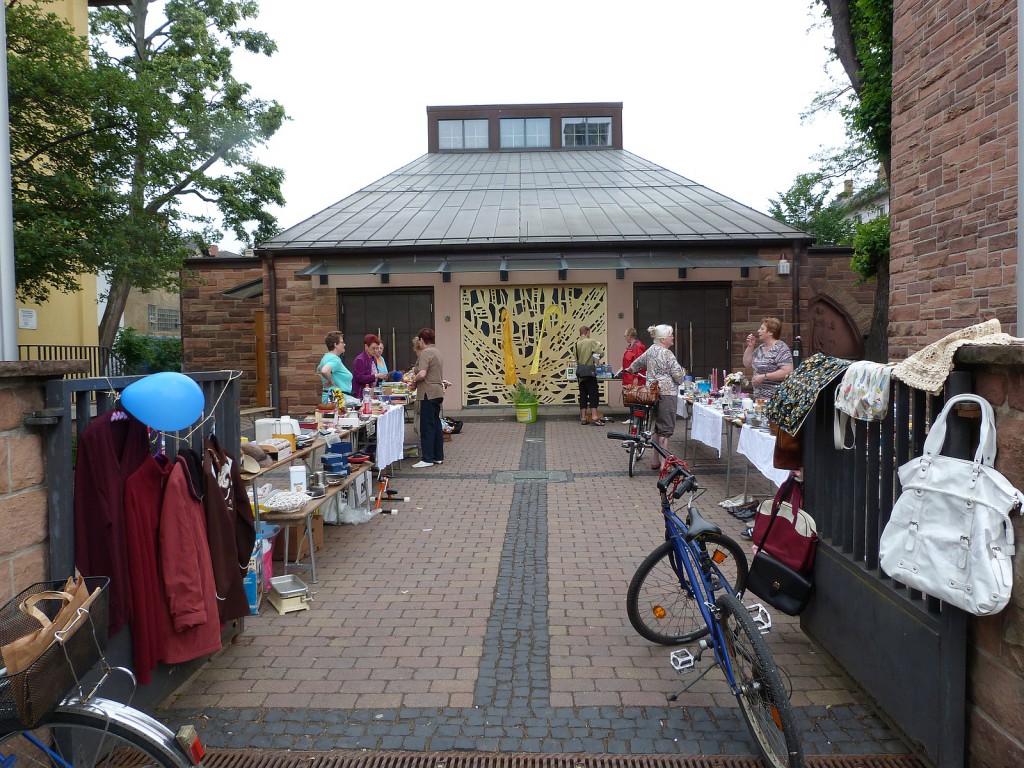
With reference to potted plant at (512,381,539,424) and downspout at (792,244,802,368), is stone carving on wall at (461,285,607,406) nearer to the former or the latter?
potted plant at (512,381,539,424)

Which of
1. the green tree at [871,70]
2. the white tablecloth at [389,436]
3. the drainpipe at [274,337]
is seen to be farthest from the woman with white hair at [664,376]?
the drainpipe at [274,337]

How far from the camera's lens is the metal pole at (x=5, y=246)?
9.39 feet

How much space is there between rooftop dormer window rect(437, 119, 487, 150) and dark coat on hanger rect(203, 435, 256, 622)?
20.1 meters

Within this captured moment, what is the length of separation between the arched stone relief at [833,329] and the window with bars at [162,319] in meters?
28.9

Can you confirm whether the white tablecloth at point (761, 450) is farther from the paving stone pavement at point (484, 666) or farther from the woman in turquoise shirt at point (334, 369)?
the woman in turquoise shirt at point (334, 369)

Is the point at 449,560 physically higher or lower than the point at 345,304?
lower

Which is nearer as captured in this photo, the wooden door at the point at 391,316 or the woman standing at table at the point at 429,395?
the woman standing at table at the point at 429,395

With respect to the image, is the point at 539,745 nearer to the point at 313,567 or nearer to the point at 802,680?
the point at 802,680

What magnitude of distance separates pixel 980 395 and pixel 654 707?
1933 mm

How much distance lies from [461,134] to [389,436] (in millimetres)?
16061

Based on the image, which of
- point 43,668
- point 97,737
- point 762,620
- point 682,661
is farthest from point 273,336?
point 43,668

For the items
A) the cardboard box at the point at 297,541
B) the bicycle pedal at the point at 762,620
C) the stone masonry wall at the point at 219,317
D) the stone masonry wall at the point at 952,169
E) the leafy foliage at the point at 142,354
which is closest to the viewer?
the bicycle pedal at the point at 762,620

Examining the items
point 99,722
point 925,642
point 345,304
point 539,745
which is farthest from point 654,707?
point 345,304

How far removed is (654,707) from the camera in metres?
3.36
